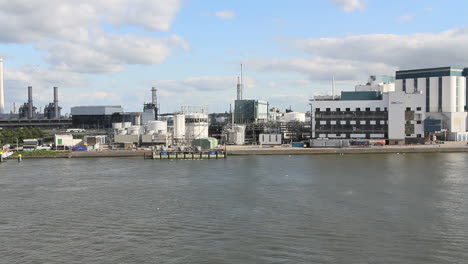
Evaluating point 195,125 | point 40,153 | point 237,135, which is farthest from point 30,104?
point 237,135

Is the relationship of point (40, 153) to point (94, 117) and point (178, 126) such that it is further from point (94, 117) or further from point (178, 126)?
point (94, 117)

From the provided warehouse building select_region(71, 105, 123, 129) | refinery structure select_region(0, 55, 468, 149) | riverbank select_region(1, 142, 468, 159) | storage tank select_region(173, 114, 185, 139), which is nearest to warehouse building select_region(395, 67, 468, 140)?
refinery structure select_region(0, 55, 468, 149)

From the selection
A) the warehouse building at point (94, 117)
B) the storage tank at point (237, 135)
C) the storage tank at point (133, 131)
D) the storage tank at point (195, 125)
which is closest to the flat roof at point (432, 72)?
the storage tank at point (237, 135)

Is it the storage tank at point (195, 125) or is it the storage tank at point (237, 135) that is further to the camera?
the storage tank at point (195, 125)

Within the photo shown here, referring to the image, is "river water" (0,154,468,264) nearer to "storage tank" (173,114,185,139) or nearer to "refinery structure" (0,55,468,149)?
"refinery structure" (0,55,468,149)

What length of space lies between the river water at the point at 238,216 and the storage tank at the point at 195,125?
2804 cm

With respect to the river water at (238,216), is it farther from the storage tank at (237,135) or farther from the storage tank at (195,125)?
the storage tank at (195,125)

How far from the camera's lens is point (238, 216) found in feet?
62.5

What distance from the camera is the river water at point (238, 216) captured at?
47.8 feet

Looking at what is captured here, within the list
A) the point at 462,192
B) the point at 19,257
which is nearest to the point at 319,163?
the point at 462,192

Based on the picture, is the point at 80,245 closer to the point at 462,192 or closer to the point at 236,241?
the point at 236,241

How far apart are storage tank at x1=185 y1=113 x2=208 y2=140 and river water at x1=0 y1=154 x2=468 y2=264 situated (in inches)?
1104

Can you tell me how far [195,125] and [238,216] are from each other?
4400 centimetres

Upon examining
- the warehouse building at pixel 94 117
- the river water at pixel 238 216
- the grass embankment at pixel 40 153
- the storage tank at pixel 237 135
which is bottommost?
the river water at pixel 238 216
